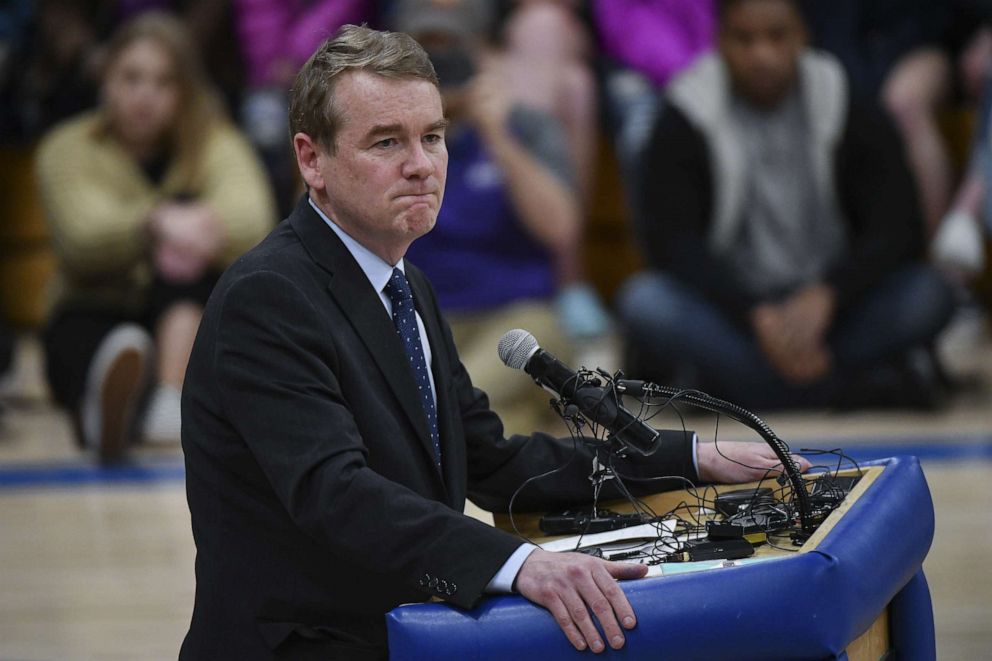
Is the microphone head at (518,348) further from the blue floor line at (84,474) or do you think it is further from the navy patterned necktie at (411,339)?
the blue floor line at (84,474)

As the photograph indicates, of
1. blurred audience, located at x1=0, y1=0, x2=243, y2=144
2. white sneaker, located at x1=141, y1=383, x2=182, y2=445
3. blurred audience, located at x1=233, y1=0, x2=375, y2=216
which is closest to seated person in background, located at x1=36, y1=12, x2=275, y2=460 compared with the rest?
white sneaker, located at x1=141, y1=383, x2=182, y2=445

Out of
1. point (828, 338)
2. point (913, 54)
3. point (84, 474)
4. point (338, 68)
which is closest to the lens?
point (338, 68)

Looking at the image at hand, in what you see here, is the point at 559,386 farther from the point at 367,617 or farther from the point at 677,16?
the point at 677,16

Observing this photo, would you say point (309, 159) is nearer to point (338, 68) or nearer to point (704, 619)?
point (338, 68)

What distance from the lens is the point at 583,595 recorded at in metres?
1.72

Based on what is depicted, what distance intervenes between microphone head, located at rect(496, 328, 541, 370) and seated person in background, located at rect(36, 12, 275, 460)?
3.90 meters

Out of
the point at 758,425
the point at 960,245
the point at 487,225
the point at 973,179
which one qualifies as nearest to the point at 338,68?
the point at 758,425

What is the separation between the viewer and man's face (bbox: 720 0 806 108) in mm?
5629

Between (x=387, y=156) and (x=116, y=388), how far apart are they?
3.74 m

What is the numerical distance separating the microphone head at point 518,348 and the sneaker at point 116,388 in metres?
3.63

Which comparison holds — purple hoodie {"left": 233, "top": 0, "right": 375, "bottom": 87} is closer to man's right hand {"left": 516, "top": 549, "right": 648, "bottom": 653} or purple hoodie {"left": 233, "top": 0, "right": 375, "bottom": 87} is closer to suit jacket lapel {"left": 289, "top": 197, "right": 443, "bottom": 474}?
suit jacket lapel {"left": 289, "top": 197, "right": 443, "bottom": 474}

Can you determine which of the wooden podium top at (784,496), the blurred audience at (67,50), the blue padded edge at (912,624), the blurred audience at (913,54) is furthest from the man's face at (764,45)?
the blue padded edge at (912,624)

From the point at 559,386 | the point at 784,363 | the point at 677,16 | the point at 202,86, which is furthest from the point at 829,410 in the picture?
the point at 559,386

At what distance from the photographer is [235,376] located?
190 cm
